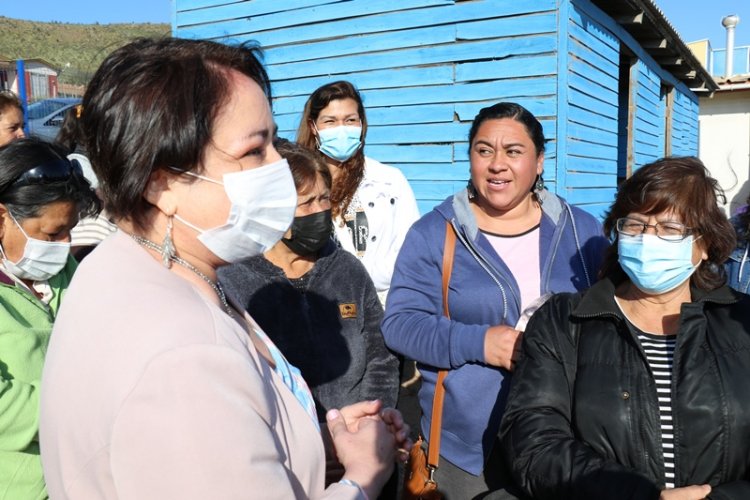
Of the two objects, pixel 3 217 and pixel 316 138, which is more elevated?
pixel 316 138

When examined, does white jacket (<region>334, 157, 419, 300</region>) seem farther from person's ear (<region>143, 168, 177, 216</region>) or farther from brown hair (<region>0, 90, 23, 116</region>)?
brown hair (<region>0, 90, 23, 116</region>)

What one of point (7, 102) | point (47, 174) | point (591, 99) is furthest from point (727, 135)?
point (47, 174)

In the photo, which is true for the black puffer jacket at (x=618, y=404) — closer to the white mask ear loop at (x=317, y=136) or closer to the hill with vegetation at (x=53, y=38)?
the white mask ear loop at (x=317, y=136)

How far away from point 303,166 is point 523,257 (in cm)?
104

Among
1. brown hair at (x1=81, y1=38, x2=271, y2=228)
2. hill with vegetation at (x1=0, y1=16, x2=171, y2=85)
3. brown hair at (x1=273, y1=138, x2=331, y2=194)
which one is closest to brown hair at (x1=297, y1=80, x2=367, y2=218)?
brown hair at (x1=273, y1=138, x2=331, y2=194)

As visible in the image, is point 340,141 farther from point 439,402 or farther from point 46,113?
point 46,113

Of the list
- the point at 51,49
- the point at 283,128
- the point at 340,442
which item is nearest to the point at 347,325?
the point at 340,442

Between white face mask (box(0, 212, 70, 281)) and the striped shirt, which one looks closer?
the striped shirt

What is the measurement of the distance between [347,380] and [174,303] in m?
1.56

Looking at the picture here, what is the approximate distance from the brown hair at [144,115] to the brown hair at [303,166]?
137 centimetres

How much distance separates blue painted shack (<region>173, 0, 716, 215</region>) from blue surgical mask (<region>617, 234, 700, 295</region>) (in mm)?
3708

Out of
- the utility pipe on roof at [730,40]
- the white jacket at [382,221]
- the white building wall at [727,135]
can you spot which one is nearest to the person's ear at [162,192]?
the white jacket at [382,221]

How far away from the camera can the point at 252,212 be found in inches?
52.6

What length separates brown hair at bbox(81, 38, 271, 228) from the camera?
1.14 metres
